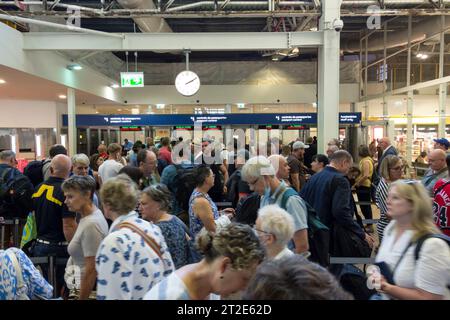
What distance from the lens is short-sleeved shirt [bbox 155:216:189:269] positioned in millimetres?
2664

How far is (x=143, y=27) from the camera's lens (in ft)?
28.9

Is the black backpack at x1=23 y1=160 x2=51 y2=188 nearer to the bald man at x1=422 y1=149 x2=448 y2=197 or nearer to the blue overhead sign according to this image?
the bald man at x1=422 y1=149 x2=448 y2=197

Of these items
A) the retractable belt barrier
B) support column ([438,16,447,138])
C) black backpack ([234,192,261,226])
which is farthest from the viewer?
support column ([438,16,447,138])

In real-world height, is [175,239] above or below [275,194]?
below

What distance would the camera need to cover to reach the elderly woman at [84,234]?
8.19 ft

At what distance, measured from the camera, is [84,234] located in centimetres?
256

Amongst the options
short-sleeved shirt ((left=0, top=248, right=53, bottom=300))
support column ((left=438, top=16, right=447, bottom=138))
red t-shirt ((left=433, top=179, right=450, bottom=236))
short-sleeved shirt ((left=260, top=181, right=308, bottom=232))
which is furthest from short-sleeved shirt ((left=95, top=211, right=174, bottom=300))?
support column ((left=438, top=16, right=447, bottom=138))

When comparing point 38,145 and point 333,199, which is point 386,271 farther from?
point 38,145

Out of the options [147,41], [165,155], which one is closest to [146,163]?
[165,155]

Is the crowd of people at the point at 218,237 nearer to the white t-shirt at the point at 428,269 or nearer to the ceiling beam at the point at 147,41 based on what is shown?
the white t-shirt at the point at 428,269

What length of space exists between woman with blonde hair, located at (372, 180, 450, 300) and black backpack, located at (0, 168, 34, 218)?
3.90m

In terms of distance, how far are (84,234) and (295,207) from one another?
145 centimetres

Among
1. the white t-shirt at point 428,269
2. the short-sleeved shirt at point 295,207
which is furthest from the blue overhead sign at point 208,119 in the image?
the white t-shirt at point 428,269

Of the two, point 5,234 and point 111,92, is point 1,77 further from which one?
point 111,92
